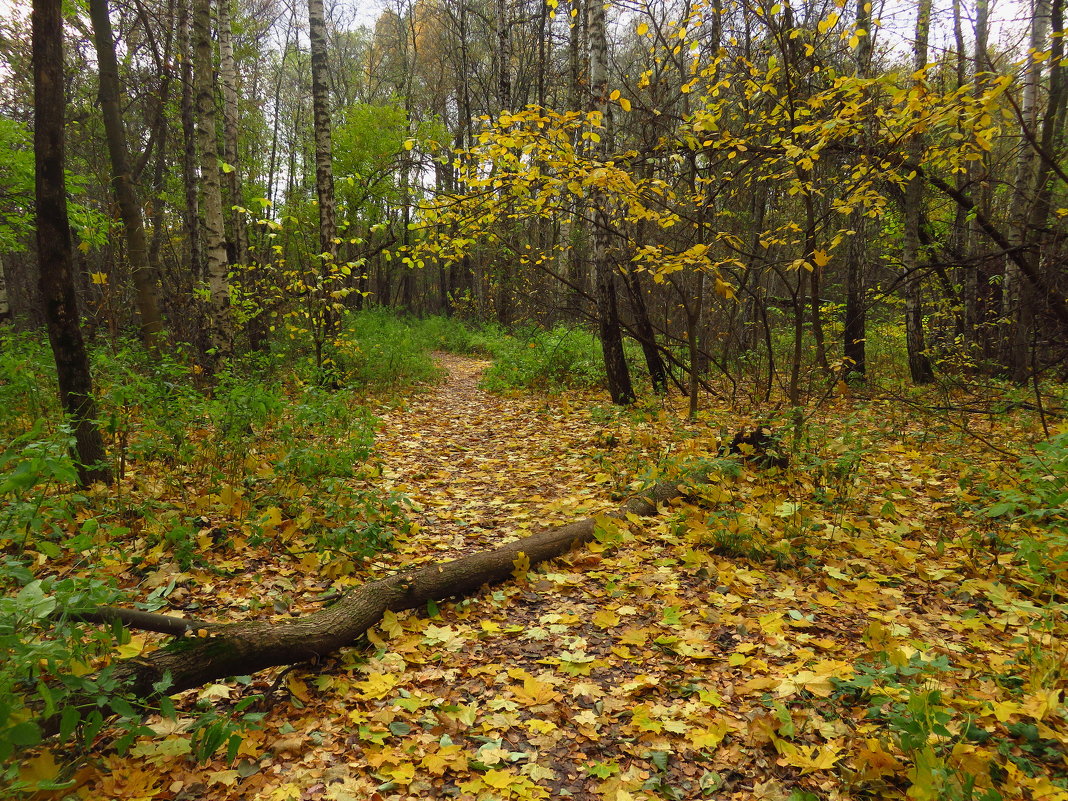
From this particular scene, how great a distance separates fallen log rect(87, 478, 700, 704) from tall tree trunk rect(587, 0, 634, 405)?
14.9 feet

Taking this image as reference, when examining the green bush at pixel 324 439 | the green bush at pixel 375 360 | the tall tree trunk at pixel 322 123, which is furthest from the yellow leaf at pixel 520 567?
the tall tree trunk at pixel 322 123

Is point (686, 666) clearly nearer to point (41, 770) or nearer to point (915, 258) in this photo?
point (41, 770)

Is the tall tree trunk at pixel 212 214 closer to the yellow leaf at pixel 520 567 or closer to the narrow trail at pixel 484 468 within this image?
the narrow trail at pixel 484 468

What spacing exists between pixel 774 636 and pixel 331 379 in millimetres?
7357

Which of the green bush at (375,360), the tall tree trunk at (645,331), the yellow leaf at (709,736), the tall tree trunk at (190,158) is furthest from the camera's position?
the tall tree trunk at (190,158)

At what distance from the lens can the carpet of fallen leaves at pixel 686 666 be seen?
213cm

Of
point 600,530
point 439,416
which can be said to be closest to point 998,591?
point 600,530

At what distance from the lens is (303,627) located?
9.32 ft

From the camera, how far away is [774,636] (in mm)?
3020

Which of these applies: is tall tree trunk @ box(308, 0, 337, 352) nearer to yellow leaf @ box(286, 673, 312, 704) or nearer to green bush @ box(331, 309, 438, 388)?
green bush @ box(331, 309, 438, 388)

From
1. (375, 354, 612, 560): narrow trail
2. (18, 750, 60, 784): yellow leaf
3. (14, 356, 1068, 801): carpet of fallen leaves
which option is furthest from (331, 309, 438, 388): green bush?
(18, 750, 60, 784): yellow leaf

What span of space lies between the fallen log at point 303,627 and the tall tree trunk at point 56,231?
2058 mm

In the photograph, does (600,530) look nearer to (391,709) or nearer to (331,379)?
(391,709)

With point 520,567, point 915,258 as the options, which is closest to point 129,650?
point 520,567
